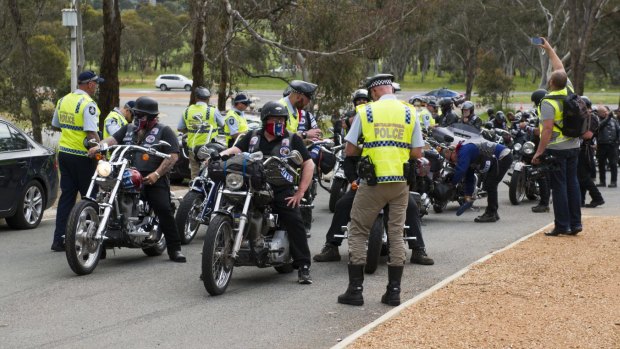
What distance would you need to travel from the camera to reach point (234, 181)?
29.1 feet

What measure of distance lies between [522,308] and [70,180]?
17.9ft

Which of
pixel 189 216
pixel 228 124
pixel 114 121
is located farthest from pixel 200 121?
pixel 189 216

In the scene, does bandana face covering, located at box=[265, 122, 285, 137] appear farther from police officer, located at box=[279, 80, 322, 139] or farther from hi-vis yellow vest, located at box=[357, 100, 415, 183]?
police officer, located at box=[279, 80, 322, 139]

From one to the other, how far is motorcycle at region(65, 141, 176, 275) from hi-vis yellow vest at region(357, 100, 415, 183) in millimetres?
2708

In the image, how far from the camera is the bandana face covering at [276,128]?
30.7 feet

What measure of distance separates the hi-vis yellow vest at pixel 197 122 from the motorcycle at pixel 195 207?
8.92 ft

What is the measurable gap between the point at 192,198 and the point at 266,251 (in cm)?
281

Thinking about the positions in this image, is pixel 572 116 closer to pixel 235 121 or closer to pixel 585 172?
pixel 585 172

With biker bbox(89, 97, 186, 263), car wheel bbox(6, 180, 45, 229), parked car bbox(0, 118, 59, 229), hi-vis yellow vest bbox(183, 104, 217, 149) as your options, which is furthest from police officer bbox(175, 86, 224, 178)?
biker bbox(89, 97, 186, 263)

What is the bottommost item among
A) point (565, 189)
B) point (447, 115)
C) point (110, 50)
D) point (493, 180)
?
point (493, 180)

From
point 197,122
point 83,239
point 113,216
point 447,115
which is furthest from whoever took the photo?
point 447,115

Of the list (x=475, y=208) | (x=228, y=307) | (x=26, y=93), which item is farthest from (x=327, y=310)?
(x=26, y=93)

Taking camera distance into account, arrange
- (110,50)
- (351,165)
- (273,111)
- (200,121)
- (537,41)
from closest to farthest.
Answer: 1. (351,165)
2. (273,111)
3. (537,41)
4. (200,121)
5. (110,50)

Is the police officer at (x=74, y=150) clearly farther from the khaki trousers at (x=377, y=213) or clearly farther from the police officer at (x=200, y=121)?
the khaki trousers at (x=377, y=213)
